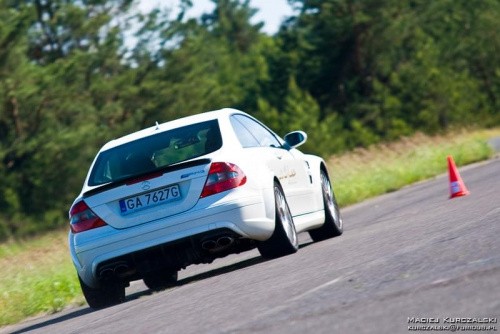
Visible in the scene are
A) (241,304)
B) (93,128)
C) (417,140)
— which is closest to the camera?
(241,304)

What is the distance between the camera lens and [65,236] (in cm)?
2097

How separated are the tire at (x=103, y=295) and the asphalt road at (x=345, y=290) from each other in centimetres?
15

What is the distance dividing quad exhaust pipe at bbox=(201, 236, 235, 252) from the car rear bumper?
→ 0.40ft

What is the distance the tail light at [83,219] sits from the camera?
31.3 feet

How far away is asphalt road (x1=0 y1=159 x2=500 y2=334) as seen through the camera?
5.69m

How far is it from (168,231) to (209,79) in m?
52.9

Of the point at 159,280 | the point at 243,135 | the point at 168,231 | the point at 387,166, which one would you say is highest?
the point at 243,135

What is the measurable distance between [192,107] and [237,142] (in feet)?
160

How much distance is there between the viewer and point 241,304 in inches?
279

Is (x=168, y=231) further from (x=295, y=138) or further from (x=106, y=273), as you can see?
(x=295, y=138)

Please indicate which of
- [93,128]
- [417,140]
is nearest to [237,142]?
[417,140]

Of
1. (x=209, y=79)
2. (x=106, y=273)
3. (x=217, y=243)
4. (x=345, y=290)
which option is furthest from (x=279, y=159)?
(x=209, y=79)

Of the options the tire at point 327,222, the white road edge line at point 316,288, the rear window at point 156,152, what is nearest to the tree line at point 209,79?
the tire at point 327,222

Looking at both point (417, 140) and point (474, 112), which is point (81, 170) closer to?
point (417, 140)
